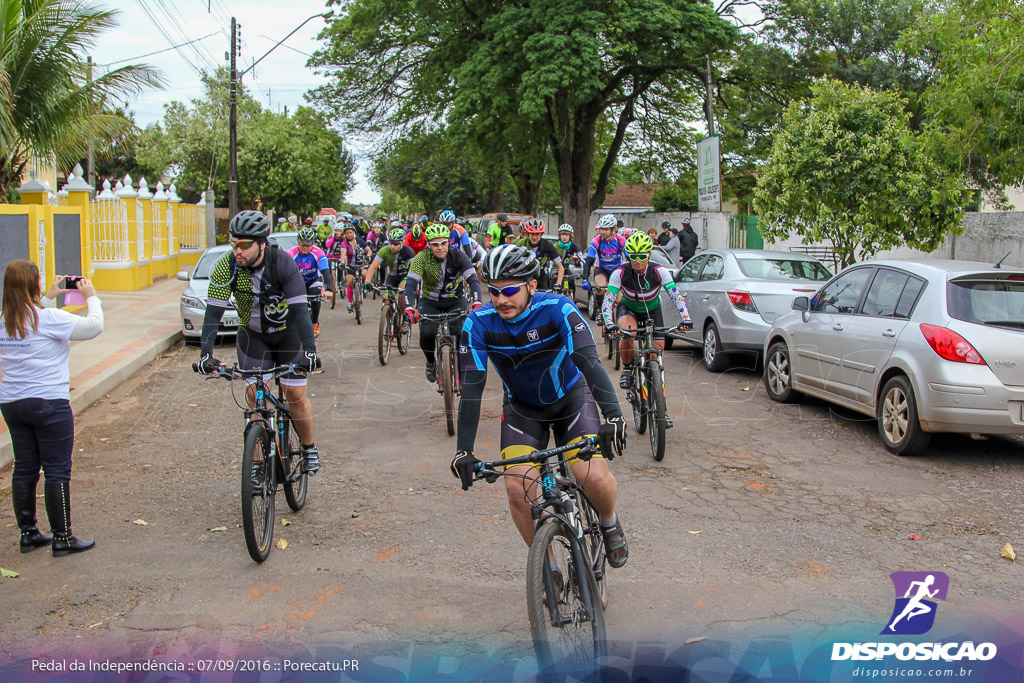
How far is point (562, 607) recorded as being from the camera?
3.58 metres

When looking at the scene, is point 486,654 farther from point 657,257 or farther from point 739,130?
point 739,130

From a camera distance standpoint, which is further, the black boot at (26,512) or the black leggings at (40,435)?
the black boot at (26,512)

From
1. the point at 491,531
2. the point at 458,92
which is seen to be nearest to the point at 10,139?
the point at 491,531

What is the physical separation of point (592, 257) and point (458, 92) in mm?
16794

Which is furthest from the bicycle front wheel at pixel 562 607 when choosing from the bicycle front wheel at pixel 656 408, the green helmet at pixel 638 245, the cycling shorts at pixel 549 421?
the green helmet at pixel 638 245

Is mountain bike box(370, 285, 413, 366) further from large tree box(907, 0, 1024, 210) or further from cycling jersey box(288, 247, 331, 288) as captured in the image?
large tree box(907, 0, 1024, 210)

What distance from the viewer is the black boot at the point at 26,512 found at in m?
5.44

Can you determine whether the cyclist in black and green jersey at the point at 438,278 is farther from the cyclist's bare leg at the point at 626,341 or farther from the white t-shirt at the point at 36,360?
the white t-shirt at the point at 36,360

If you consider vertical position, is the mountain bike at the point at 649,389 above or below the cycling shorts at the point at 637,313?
below

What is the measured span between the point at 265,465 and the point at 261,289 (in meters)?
1.33

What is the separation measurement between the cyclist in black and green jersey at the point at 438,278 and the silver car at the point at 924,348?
339 centimetres

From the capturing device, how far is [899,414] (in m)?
7.61

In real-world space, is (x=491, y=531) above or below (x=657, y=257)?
below

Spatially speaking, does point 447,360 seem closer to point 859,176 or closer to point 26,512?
point 26,512
